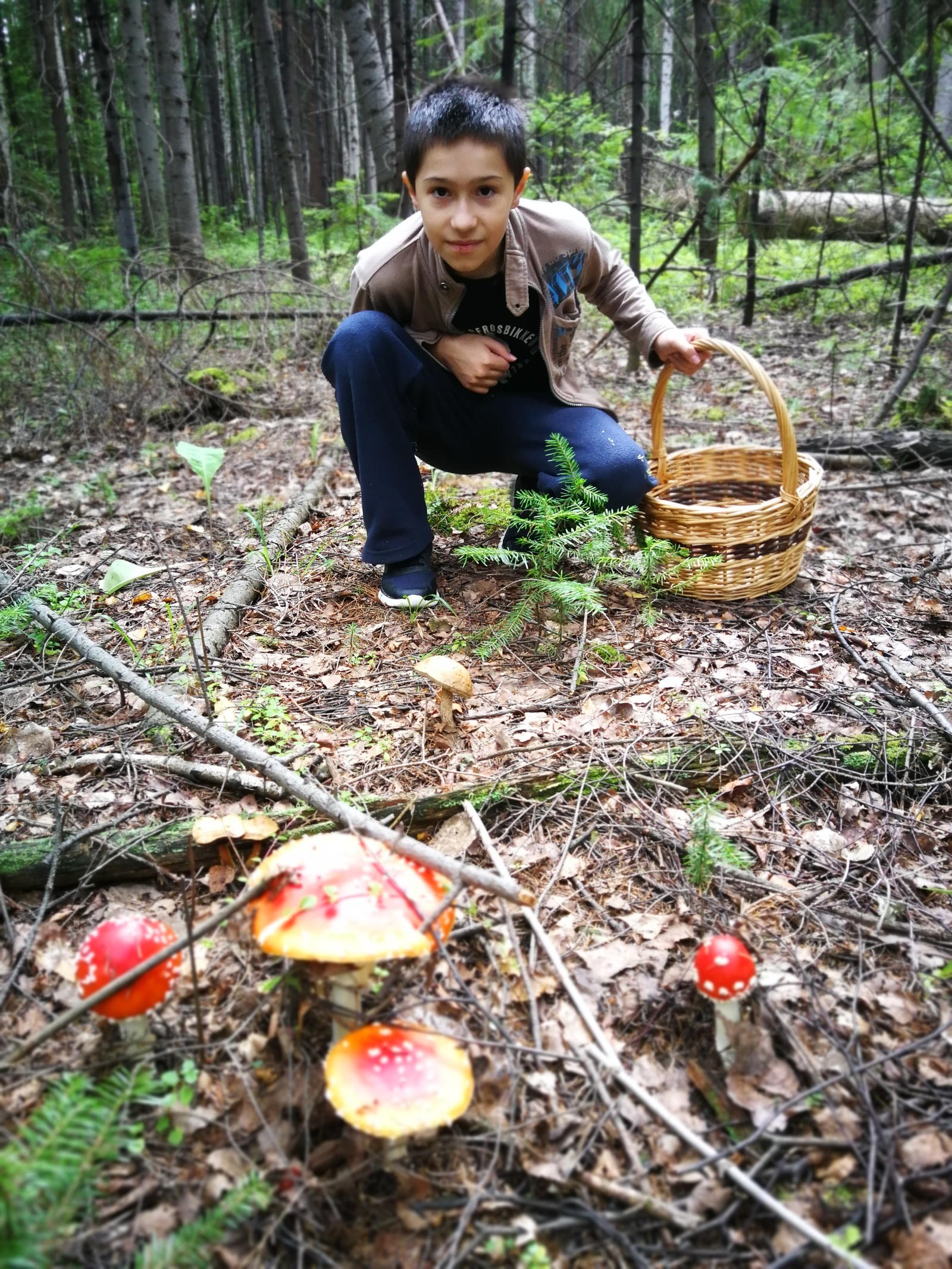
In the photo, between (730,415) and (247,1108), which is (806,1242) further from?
(730,415)

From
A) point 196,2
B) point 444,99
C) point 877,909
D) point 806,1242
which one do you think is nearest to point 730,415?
point 444,99

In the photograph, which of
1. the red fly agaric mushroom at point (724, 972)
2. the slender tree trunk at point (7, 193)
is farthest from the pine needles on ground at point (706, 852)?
the slender tree trunk at point (7, 193)

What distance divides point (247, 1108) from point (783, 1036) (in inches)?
43.0

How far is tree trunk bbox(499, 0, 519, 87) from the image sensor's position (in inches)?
210

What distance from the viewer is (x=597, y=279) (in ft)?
11.3

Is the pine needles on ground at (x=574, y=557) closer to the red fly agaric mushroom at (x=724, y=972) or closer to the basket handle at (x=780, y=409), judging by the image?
the basket handle at (x=780, y=409)

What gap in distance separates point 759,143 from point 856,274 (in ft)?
7.09

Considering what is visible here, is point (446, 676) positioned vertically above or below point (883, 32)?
below

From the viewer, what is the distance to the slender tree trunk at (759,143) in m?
5.88

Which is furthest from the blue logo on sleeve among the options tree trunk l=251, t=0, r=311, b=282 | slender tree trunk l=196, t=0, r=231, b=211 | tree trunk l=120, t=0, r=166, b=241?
slender tree trunk l=196, t=0, r=231, b=211

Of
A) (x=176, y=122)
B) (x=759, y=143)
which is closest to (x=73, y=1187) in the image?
(x=759, y=143)

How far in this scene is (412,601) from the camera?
3162 millimetres

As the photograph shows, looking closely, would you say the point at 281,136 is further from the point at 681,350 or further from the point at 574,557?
the point at 574,557

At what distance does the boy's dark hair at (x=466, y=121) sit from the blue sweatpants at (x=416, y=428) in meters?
0.63
